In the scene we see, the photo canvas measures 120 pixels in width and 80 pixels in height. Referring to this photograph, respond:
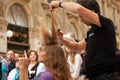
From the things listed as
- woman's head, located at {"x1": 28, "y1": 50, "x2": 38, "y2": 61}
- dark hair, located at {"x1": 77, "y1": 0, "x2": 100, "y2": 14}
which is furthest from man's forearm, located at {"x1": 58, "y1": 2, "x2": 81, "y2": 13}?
woman's head, located at {"x1": 28, "y1": 50, "x2": 38, "y2": 61}

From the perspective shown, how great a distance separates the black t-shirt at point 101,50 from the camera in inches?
148

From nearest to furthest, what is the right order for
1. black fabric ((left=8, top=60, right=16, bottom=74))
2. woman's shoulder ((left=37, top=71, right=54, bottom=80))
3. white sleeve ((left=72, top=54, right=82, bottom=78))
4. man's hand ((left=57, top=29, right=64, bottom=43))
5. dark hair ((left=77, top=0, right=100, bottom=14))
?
1. woman's shoulder ((left=37, top=71, right=54, bottom=80))
2. dark hair ((left=77, top=0, right=100, bottom=14))
3. man's hand ((left=57, top=29, right=64, bottom=43))
4. white sleeve ((left=72, top=54, right=82, bottom=78))
5. black fabric ((left=8, top=60, right=16, bottom=74))

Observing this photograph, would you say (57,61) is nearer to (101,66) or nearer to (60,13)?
(101,66)

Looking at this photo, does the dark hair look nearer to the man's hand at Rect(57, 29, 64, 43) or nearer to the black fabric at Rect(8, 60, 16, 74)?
the man's hand at Rect(57, 29, 64, 43)

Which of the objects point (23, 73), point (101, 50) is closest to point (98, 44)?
point (101, 50)

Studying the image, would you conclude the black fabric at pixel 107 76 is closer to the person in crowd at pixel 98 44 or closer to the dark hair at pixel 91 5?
the person in crowd at pixel 98 44

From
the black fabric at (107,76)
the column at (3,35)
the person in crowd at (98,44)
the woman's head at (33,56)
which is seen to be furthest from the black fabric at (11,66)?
the column at (3,35)

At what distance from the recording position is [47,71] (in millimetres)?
3689

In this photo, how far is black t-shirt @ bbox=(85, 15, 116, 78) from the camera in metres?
3.77

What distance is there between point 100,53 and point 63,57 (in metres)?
0.40

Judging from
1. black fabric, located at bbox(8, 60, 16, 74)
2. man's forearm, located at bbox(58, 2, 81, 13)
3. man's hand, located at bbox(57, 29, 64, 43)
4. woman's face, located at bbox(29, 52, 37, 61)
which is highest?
man's forearm, located at bbox(58, 2, 81, 13)

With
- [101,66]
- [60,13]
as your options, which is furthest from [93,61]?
[60,13]

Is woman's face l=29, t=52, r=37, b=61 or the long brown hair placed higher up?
the long brown hair

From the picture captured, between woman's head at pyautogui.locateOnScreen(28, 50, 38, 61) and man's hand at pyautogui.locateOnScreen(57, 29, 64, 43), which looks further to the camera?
woman's head at pyautogui.locateOnScreen(28, 50, 38, 61)
